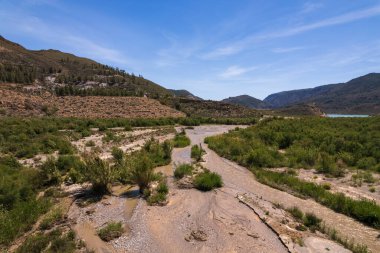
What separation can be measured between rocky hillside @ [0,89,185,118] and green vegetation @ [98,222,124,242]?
34.3m

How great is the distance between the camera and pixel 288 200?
12039 millimetres

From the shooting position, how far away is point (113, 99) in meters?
54.1

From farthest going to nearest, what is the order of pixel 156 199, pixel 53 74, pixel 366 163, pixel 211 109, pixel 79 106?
pixel 53 74 < pixel 211 109 < pixel 79 106 < pixel 366 163 < pixel 156 199

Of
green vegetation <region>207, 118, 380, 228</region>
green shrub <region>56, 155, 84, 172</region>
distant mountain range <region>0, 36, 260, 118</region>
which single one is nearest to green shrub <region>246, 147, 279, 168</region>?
green vegetation <region>207, 118, 380, 228</region>

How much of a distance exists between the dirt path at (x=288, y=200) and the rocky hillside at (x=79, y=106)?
99.8 ft

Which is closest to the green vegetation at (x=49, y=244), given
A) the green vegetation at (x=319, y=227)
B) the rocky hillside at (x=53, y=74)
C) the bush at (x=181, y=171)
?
the green vegetation at (x=319, y=227)

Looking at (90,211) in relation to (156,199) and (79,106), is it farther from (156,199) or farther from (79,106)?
(79,106)

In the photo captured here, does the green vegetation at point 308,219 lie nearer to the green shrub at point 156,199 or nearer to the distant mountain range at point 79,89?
the green shrub at point 156,199

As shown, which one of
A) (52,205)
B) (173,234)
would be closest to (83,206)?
(52,205)

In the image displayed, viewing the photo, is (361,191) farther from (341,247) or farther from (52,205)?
(52,205)

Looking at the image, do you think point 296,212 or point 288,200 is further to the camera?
point 288,200

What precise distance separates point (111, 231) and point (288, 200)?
6.88 m

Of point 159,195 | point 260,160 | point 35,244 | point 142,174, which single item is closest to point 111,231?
point 35,244

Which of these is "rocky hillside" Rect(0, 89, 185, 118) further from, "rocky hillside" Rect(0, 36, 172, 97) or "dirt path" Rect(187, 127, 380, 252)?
"dirt path" Rect(187, 127, 380, 252)
